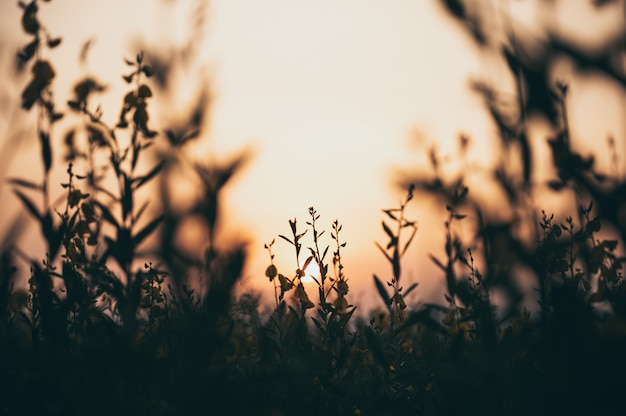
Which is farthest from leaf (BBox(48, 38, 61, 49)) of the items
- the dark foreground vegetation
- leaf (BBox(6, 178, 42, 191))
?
leaf (BBox(6, 178, 42, 191))

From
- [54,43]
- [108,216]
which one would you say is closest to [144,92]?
[54,43]

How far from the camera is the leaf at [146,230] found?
7.83 feet

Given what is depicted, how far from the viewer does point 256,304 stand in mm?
3549

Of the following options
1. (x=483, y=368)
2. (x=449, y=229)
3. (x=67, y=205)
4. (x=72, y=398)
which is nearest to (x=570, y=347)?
(x=483, y=368)

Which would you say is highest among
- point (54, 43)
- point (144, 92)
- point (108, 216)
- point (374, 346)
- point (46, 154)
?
point (54, 43)

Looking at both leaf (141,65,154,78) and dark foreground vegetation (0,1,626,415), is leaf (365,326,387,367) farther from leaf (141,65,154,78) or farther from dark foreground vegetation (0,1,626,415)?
leaf (141,65,154,78)

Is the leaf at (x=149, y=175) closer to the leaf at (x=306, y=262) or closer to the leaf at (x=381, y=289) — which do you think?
the leaf at (x=306, y=262)

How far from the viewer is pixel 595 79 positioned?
1.02 m

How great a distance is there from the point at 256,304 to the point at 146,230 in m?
1.23

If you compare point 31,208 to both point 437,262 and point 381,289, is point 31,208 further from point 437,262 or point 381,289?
point 437,262

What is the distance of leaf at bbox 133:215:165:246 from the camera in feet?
7.83

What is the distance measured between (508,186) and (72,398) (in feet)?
4.76

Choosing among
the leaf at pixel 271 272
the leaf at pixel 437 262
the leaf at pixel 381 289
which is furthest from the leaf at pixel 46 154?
the leaf at pixel 437 262

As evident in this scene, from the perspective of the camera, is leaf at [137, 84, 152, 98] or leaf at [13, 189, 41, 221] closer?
leaf at [13, 189, 41, 221]
